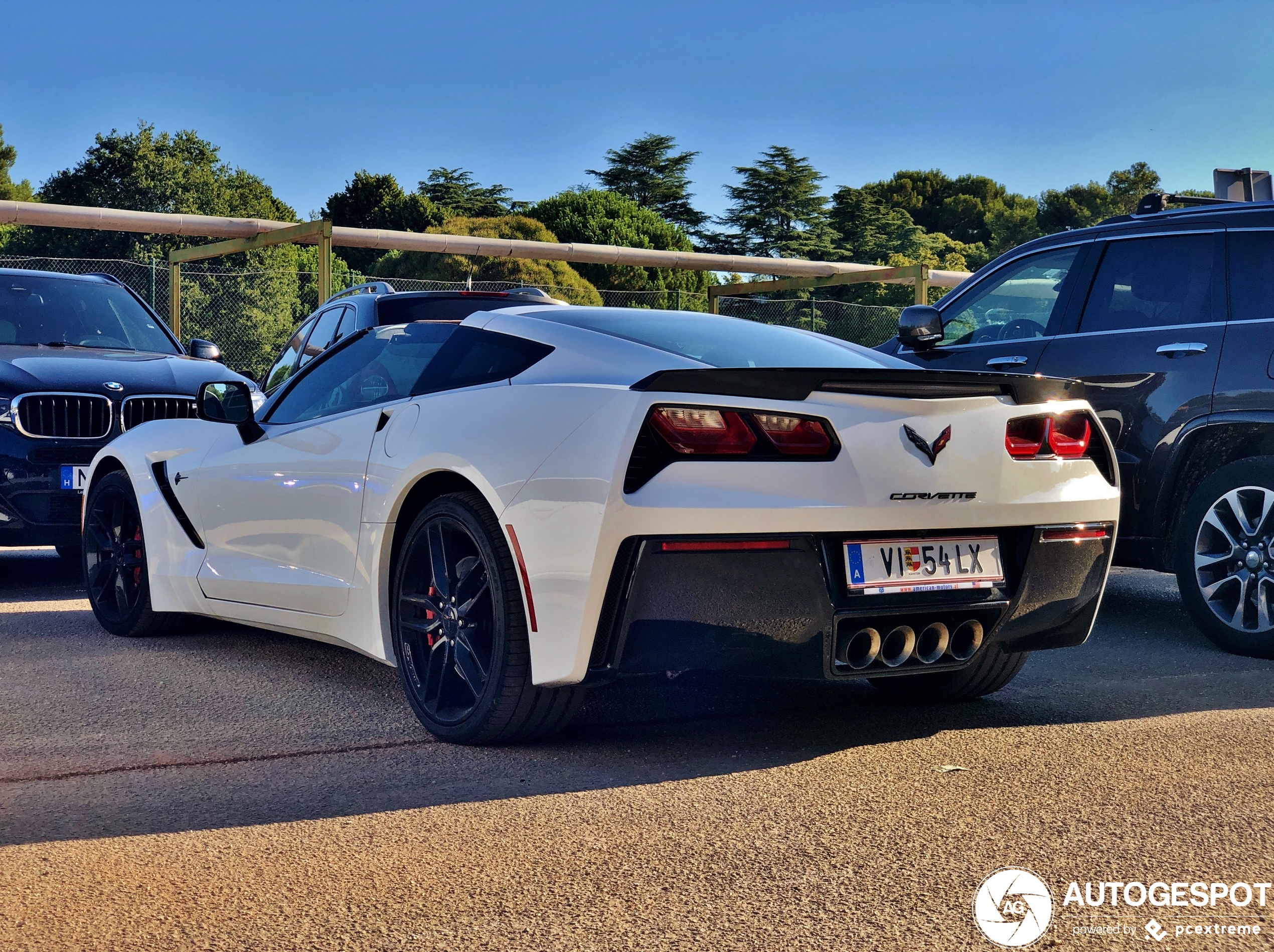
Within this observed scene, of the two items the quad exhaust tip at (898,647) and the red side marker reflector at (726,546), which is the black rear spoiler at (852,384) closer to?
the red side marker reflector at (726,546)

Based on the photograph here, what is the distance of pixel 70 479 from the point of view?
293 inches

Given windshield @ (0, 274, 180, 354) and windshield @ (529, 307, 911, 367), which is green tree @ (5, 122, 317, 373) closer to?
windshield @ (0, 274, 180, 354)

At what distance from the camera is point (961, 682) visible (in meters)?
4.68

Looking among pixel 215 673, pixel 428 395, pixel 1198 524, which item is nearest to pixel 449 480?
pixel 428 395

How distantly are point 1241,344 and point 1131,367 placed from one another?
508 mm

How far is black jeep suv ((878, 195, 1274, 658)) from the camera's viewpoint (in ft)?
18.6

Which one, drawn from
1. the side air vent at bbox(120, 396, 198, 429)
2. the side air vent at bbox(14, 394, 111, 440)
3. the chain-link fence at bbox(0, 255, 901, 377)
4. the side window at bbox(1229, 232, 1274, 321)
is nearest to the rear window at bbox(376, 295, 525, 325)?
the side air vent at bbox(120, 396, 198, 429)

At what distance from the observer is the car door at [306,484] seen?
4.59 metres

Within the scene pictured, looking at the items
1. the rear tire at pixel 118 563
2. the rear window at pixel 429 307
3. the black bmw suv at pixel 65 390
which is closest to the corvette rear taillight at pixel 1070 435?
the rear tire at pixel 118 563

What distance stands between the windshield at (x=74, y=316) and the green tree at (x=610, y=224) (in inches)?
1576

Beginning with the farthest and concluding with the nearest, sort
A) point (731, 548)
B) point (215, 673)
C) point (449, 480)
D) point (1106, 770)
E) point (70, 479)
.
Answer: point (70, 479), point (215, 673), point (449, 480), point (1106, 770), point (731, 548)

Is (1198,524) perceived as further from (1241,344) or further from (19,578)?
(19,578)

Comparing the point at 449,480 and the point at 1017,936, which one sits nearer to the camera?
the point at 1017,936

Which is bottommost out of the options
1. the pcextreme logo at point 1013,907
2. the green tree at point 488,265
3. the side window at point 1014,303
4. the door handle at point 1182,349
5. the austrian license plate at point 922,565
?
the pcextreme logo at point 1013,907
